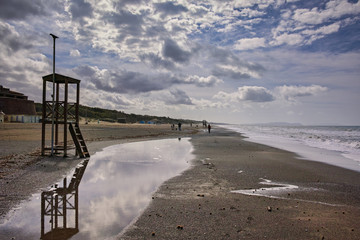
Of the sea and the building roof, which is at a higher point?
the building roof

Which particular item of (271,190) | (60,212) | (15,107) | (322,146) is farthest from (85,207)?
(15,107)

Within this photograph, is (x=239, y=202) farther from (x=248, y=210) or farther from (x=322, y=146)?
(x=322, y=146)

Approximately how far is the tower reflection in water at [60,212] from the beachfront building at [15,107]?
7310cm

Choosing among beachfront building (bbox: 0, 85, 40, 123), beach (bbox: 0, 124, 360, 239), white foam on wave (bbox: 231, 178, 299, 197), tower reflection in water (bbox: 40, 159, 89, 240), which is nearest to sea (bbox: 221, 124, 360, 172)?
beach (bbox: 0, 124, 360, 239)

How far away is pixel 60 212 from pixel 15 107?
91.9m

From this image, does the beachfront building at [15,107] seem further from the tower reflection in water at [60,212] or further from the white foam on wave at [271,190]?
the white foam on wave at [271,190]

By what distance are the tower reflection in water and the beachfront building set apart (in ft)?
240

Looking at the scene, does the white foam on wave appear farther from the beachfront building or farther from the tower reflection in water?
the beachfront building

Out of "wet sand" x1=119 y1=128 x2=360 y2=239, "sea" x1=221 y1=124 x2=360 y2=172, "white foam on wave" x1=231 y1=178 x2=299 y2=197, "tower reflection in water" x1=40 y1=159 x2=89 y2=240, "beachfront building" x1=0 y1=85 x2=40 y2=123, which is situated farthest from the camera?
"beachfront building" x1=0 y1=85 x2=40 y2=123

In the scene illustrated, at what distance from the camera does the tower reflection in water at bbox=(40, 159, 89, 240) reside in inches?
186

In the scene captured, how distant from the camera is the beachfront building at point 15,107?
231ft

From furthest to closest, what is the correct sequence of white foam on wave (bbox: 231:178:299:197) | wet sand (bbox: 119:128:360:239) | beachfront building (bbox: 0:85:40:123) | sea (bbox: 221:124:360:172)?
beachfront building (bbox: 0:85:40:123) < sea (bbox: 221:124:360:172) < white foam on wave (bbox: 231:178:299:197) < wet sand (bbox: 119:128:360:239)

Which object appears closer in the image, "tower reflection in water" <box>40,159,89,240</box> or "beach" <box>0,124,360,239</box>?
"tower reflection in water" <box>40,159,89,240</box>

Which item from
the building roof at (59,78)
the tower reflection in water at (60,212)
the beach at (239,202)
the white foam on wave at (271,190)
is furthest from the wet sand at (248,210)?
the building roof at (59,78)
